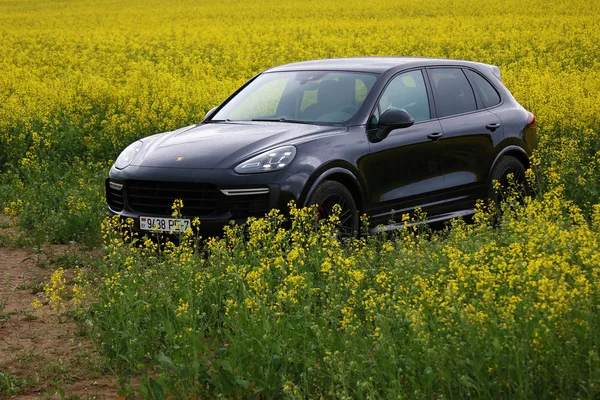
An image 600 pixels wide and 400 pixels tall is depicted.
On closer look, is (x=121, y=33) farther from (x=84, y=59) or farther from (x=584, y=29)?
(x=584, y=29)

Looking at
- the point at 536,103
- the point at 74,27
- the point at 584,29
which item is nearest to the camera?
the point at 536,103

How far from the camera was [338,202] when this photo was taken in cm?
805

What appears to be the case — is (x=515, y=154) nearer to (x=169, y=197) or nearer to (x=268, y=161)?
(x=268, y=161)

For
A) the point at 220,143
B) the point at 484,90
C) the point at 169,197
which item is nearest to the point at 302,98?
the point at 220,143

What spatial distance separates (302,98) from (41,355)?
372cm

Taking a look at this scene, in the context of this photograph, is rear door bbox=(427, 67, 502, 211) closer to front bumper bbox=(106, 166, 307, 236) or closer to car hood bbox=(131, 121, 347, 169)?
car hood bbox=(131, 121, 347, 169)

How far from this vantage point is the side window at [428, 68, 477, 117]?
9422 millimetres

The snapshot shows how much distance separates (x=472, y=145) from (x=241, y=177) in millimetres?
2764

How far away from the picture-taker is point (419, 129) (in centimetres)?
902

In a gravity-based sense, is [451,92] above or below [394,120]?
above

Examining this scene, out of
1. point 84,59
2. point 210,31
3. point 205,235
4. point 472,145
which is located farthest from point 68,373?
point 210,31

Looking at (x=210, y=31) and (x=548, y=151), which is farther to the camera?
(x=210, y=31)

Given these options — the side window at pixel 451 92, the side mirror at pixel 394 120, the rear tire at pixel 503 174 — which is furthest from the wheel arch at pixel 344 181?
the rear tire at pixel 503 174

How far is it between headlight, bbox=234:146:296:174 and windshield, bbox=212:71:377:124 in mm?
907
